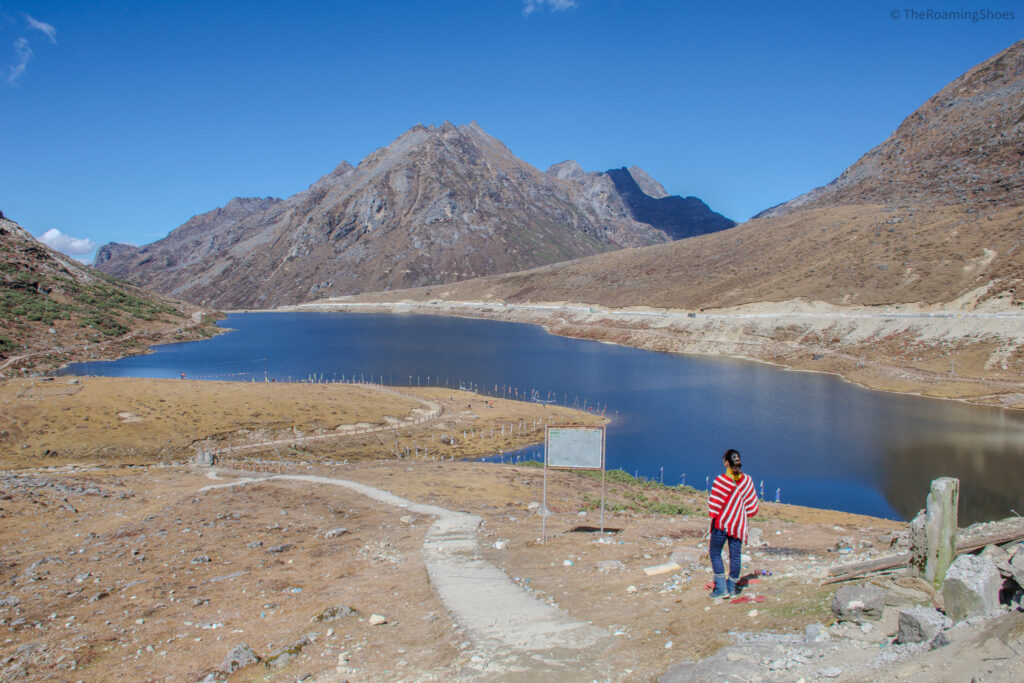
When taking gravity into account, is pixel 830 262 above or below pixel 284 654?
above

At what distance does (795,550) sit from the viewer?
14367 millimetres

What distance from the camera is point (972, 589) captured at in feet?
21.5

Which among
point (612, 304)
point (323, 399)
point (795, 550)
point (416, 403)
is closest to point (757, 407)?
point (416, 403)

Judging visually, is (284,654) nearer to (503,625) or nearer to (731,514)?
(503,625)

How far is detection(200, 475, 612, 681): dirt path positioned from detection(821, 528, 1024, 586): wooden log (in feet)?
13.0

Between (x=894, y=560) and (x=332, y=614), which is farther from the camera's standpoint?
(x=332, y=614)

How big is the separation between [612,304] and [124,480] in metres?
120

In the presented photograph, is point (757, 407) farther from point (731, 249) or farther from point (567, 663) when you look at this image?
point (731, 249)

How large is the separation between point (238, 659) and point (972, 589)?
1001 centimetres

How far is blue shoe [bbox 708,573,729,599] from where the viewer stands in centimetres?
968

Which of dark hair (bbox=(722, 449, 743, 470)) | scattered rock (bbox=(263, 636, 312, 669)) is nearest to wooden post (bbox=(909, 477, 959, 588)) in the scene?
dark hair (bbox=(722, 449, 743, 470))

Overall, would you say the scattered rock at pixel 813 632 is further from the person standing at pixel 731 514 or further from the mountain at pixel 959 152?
the mountain at pixel 959 152

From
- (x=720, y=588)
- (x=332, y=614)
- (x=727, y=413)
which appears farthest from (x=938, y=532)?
(x=727, y=413)

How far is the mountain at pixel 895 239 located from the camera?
82.9 m
